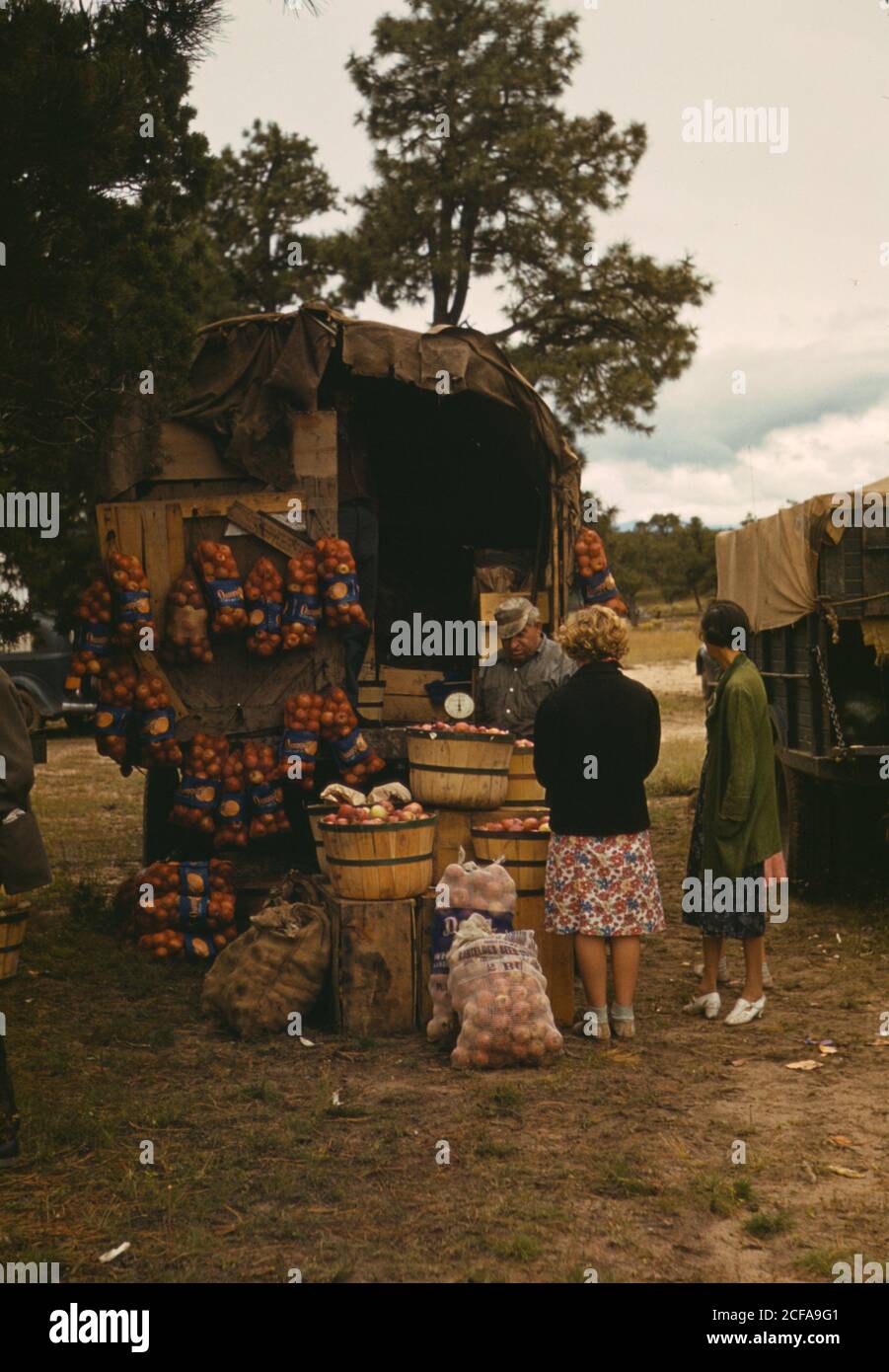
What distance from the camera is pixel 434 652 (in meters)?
10.8

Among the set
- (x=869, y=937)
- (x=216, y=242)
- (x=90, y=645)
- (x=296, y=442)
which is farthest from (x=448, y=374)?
(x=216, y=242)

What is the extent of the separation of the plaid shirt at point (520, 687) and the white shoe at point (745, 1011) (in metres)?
2.09

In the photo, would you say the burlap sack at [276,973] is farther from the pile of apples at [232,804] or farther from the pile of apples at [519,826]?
the pile of apples at [232,804]

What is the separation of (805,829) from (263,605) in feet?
14.2

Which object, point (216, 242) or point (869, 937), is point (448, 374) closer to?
point (869, 937)

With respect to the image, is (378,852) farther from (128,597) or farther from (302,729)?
(128,597)

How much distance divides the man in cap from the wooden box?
1.79m

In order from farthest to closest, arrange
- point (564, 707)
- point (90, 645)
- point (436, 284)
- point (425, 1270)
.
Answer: point (436, 284)
point (90, 645)
point (564, 707)
point (425, 1270)

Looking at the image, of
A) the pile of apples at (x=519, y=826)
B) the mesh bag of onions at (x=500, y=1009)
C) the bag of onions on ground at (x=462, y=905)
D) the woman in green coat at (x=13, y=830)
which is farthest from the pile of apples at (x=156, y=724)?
the woman in green coat at (x=13, y=830)

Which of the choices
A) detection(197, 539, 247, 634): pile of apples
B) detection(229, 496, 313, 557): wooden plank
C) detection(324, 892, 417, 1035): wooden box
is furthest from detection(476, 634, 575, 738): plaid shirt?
detection(324, 892, 417, 1035): wooden box

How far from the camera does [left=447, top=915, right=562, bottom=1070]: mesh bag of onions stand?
6.27 meters

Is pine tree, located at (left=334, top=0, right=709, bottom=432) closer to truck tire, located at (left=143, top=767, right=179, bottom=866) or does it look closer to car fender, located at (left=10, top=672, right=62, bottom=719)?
car fender, located at (left=10, top=672, right=62, bottom=719)

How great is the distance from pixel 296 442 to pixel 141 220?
6.17ft
